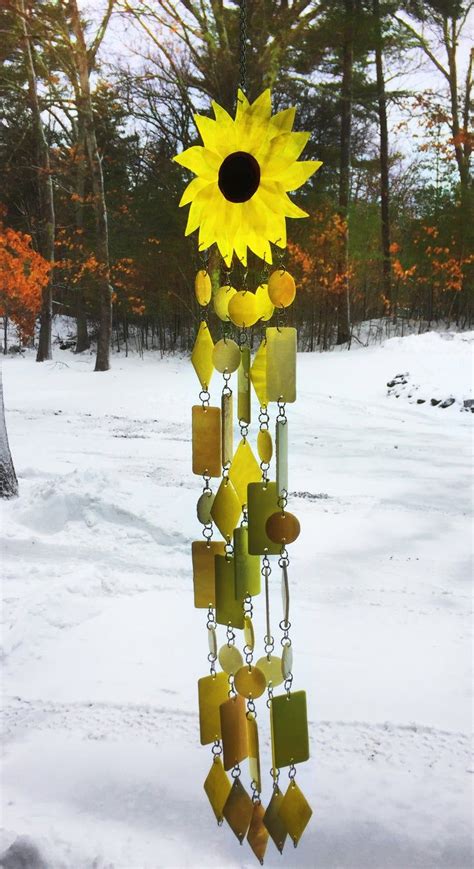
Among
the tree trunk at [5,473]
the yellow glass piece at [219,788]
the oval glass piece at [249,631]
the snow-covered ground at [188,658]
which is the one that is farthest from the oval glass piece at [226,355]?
the tree trunk at [5,473]

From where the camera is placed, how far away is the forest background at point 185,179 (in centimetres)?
439

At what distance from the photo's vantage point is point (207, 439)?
653 millimetres

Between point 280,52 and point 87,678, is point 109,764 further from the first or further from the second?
point 280,52

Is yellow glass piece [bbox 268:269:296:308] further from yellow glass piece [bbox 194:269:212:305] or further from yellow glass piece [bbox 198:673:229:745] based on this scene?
yellow glass piece [bbox 198:673:229:745]

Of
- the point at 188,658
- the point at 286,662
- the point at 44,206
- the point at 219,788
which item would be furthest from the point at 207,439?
the point at 44,206

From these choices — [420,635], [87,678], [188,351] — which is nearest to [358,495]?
[420,635]

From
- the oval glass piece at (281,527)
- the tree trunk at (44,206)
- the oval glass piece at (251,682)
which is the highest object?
the tree trunk at (44,206)

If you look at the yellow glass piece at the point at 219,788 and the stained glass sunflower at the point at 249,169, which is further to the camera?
the yellow glass piece at the point at 219,788

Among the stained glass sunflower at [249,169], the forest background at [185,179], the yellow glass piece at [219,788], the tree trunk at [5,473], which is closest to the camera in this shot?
the stained glass sunflower at [249,169]

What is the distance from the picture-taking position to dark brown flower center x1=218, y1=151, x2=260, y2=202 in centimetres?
58

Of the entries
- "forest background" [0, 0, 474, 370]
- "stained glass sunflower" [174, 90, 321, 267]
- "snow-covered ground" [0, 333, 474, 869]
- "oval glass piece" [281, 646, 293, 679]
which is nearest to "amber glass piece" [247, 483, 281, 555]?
"oval glass piece" [281, 646, 293, 679]

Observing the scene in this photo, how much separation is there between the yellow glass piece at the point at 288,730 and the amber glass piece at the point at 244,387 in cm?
27

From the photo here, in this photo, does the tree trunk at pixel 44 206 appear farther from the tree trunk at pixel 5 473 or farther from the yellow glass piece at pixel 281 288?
the yellow glass piece at pixel 281 288

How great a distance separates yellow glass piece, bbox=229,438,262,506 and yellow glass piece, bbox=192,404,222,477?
0.02 meters
